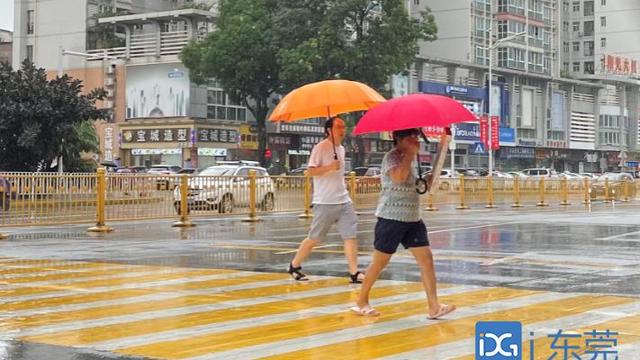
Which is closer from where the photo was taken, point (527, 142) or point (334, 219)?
point (334, 219)

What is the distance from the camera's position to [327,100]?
Answer: 8844 millimetres

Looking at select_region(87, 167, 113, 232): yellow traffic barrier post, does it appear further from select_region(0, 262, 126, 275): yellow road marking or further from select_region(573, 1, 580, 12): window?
select_region(573, 1, 580, 12): window

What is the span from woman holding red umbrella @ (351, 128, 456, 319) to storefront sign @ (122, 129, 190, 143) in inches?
1848

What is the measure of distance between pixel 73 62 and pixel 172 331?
185 feet

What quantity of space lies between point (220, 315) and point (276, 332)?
0.96 m

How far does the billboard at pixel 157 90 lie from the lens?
5384 cm

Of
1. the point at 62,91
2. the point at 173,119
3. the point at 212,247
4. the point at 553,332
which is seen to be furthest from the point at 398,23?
the point at 553,332

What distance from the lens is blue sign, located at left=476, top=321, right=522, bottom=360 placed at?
464 cm

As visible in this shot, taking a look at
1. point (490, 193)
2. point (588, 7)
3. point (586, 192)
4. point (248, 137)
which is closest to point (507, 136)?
point (248, 137)

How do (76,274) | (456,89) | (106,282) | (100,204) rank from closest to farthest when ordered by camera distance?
1. (106,282)
2. (76,274)
3. (100,204)
4. (456,89)

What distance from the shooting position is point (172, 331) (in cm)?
667

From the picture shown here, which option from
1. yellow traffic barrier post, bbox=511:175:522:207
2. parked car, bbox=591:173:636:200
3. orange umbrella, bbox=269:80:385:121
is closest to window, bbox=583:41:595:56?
parked car, bbox=591:173:636:200

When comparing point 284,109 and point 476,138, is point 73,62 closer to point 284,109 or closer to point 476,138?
point 476,138

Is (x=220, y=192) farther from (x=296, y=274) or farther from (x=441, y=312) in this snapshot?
(x=441, y=312)
